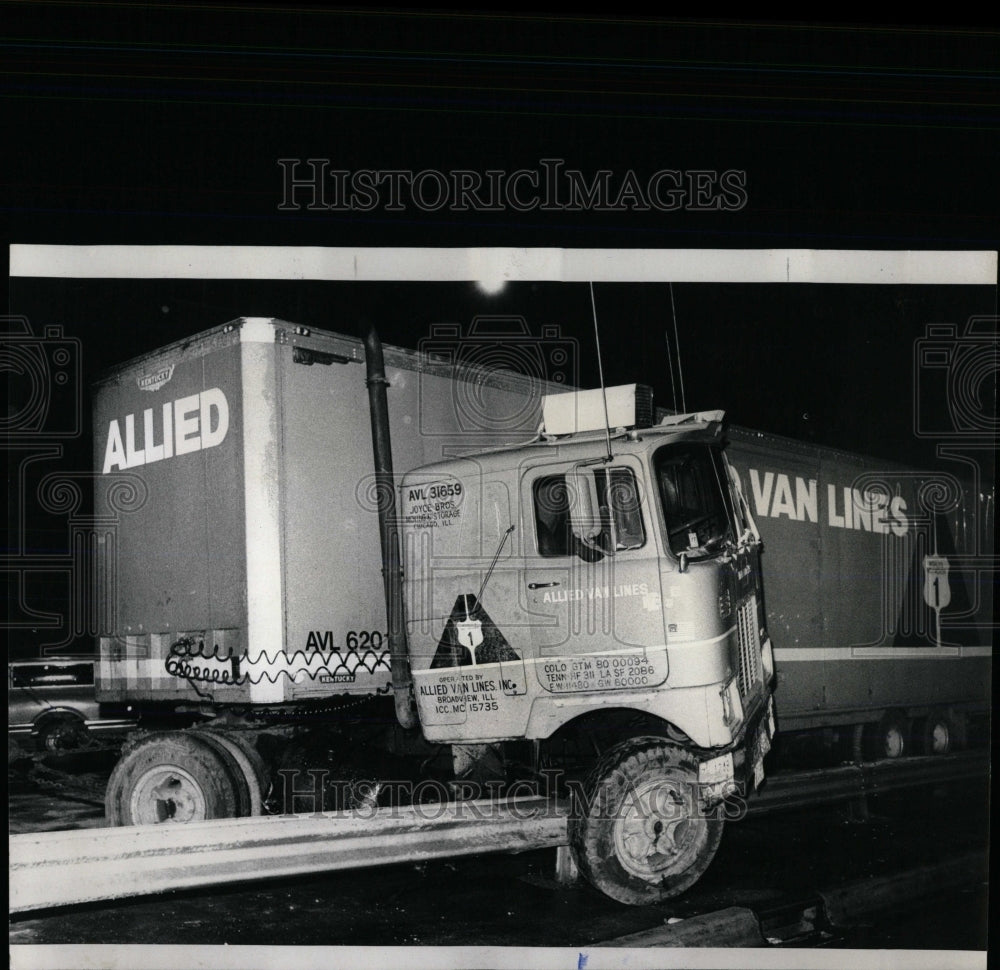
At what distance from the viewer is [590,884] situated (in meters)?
4.61

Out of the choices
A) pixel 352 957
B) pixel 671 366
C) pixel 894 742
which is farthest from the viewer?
pixel 894 742

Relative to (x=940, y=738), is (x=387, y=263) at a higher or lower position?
higher

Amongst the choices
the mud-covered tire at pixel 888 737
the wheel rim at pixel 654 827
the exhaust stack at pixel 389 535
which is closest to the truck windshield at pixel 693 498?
the wheel rim at pixel 654 827

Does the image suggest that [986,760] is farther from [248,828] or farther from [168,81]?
[168,81]

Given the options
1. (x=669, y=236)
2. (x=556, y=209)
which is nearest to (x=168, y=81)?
(x=556, y=209)

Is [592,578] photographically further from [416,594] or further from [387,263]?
[387,263]

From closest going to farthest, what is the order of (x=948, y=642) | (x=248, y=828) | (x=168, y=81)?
(x=248, y=828), (x=168, y=81), (x=948, y=642)

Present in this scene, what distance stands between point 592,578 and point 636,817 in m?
1.05

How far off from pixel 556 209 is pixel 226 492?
198 cm

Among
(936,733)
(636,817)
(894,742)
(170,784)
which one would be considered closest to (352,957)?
(170,784)

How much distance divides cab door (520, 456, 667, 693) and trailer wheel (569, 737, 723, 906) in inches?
13.9

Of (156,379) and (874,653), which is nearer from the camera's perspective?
(156,379)

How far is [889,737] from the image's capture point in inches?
218

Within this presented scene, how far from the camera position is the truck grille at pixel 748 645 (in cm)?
471
